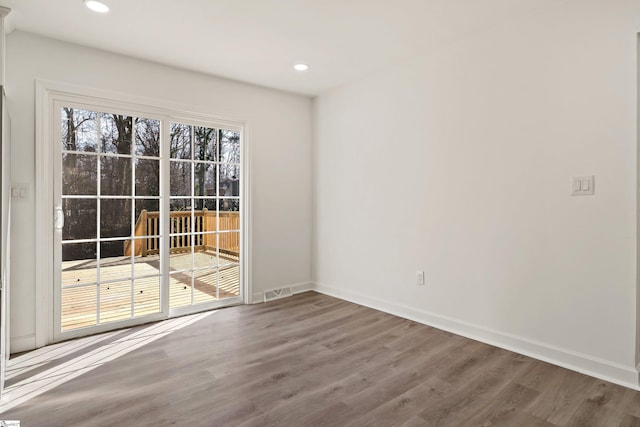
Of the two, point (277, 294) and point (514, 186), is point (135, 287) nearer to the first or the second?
point (277, 294)

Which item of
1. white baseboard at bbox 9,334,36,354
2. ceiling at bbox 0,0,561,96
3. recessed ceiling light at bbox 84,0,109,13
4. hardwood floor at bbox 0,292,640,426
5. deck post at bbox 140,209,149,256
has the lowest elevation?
hardwood floor at bbox 0,292,640,426

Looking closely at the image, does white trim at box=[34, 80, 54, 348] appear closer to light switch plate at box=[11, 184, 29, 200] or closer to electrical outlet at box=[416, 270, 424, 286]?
light switch plate at box=[11, 184, 29, 200]

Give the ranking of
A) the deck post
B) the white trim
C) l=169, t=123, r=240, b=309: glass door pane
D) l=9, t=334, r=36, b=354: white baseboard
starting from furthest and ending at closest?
1. l=169, t=123, r=240, b=309: glass door pane
2. the deck post
3. the white trim
4. l=9, t=334, r=36, b=354: white baseboard

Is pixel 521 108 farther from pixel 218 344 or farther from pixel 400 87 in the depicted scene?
pixel 218 344

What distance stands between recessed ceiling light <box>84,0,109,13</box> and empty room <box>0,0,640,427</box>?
0.04 metres

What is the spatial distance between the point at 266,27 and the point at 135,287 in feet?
8.85

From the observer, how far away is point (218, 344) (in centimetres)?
296

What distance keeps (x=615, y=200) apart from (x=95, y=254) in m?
4.15

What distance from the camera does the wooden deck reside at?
123 inches

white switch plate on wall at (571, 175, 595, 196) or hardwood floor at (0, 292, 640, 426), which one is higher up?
white switch plate on wall at (571, 175, 595, 196)

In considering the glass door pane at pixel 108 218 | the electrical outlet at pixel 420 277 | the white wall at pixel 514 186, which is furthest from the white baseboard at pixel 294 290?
the electrical outlet at pixel 420 277

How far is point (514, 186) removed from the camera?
280cm

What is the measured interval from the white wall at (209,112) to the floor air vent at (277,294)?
2.7 inches

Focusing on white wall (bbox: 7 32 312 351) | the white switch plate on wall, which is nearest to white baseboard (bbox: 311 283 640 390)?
the white switch plate on wall
